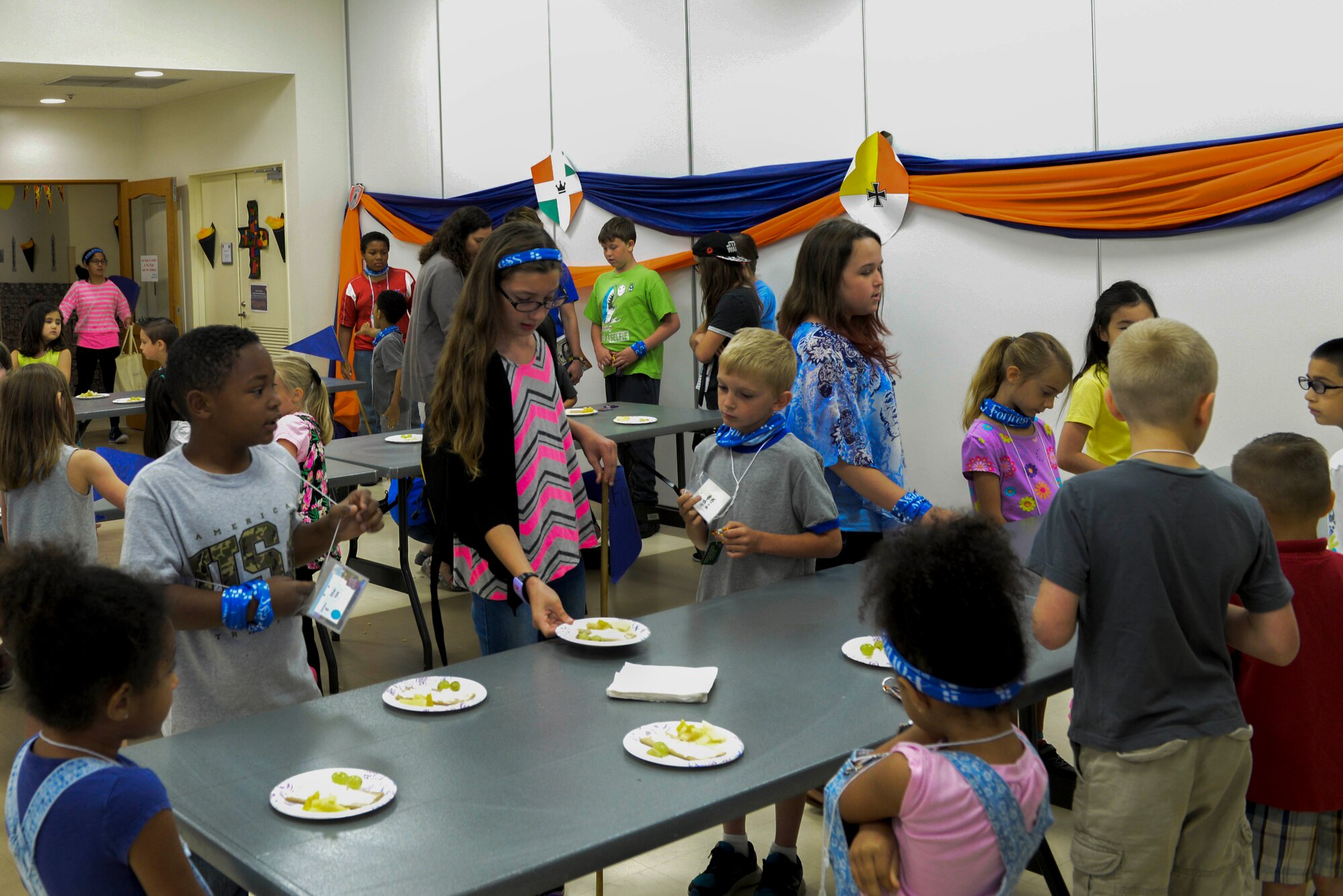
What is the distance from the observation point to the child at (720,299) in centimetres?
537

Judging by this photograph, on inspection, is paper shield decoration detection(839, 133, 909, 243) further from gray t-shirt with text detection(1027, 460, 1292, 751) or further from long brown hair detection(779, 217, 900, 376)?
gray t-shirt with text detection(1027, 460, 1292, 751)

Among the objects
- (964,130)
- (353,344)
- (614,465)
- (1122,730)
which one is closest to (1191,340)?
(1122,730)

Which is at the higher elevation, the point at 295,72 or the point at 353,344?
the point at 295,72

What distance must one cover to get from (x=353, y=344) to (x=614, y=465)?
6105 millimetres

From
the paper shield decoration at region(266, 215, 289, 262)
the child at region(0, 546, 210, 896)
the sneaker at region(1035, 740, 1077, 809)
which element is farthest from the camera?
the paper shield decoration at region(266, 215, 289, 262)

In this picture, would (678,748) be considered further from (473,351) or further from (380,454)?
(380,454)

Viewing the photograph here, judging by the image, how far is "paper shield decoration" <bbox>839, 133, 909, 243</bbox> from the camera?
5.53m

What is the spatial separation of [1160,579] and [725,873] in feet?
4.50

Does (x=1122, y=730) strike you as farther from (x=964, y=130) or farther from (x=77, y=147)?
(x=77, y=147)

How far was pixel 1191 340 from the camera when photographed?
1.80 metres

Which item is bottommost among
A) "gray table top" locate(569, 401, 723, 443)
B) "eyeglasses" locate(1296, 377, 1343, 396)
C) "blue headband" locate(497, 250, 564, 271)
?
"gray table top" locate(569, 401, 723, 443)

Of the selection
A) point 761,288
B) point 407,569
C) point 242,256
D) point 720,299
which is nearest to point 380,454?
point 407,569

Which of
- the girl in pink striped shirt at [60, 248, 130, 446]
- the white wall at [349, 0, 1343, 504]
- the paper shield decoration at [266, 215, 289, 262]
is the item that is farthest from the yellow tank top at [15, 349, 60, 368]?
the white wall at [349, 0, 1343, 504]

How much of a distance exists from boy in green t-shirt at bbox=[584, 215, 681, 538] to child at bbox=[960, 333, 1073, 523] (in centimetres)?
346
